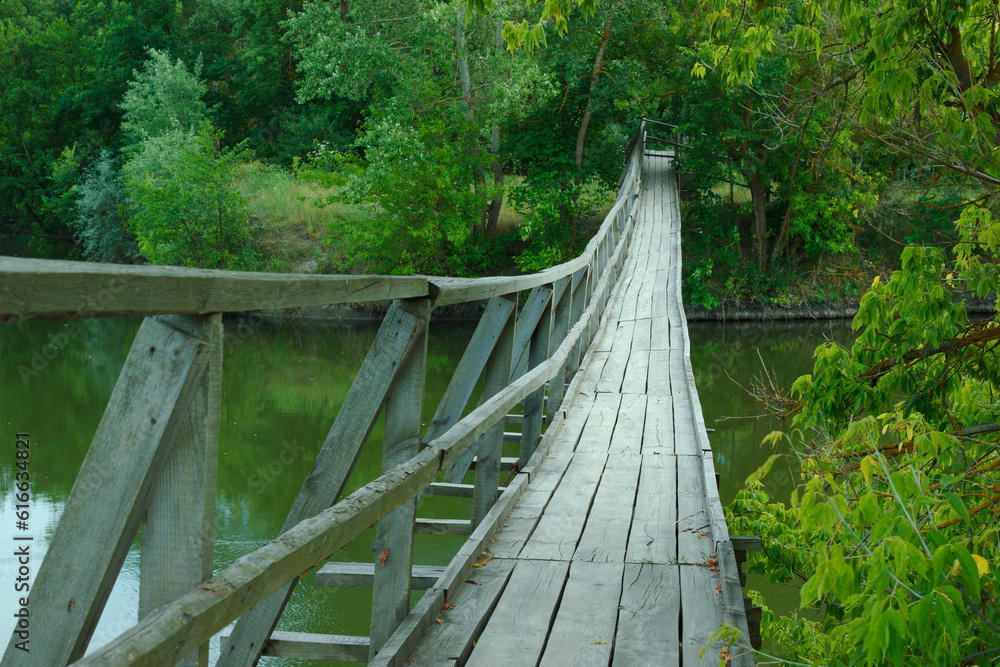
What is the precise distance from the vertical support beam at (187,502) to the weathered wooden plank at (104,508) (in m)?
0.05

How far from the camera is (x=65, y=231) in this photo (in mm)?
30219

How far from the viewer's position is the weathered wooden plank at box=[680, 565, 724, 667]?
6.84 ft

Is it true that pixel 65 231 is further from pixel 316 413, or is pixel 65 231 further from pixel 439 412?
pixel 439 412

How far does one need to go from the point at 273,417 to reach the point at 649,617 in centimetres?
994

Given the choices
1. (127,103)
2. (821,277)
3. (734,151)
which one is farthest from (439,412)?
(127,103)

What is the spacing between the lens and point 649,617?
2.33 metres

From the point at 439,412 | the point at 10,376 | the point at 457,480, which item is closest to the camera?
the point at 439,412

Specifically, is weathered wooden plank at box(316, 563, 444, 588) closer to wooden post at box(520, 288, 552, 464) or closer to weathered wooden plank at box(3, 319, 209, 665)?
wooden post at box(520, 288, 552, 464)

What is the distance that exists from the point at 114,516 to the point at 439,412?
5.89ft

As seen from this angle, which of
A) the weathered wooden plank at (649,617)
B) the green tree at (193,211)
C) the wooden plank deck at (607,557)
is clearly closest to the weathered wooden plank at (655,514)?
the wooden plank deck at (607,557)

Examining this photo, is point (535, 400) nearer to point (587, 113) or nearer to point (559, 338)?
point (559, 338)

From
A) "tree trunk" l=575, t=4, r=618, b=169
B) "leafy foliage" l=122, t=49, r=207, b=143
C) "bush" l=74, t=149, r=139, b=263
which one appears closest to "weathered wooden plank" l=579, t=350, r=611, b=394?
"tree trunk" l=575, t=4, r=618, b=169

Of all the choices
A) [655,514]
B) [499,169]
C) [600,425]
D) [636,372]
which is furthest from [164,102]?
[655,514]

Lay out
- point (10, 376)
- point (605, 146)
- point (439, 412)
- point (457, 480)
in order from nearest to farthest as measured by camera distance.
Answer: point (439, 412)
point (457, 480)
point (10, 376)
point (605, 146)
